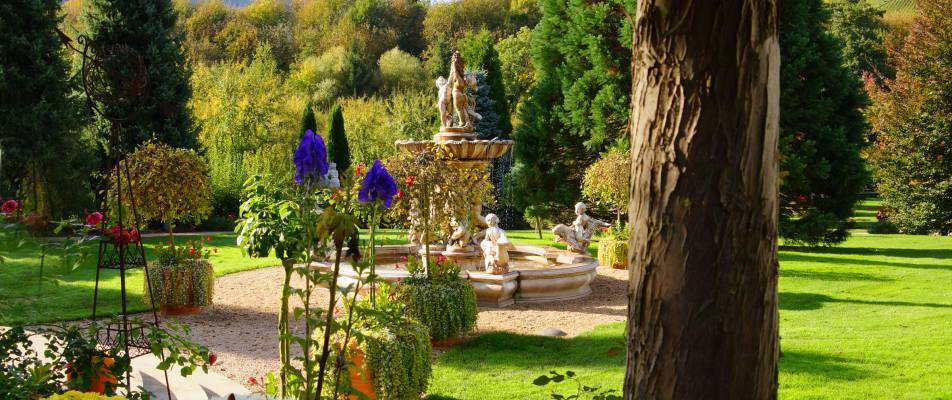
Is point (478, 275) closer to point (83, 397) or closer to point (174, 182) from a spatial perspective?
point (174, 182)

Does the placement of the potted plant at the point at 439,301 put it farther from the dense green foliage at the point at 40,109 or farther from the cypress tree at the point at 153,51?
the cypress tree at the point at 153,51

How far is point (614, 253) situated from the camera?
39.6 feet

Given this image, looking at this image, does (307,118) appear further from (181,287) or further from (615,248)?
(181,287)

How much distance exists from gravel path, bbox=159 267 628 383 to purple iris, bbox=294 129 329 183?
11.9 ft

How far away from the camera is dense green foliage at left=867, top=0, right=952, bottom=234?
16.3 m

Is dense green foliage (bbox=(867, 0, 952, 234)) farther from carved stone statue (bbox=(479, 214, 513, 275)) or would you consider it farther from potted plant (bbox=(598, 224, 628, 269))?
carved stone statue (bbox=(479, 214, 513, 275))

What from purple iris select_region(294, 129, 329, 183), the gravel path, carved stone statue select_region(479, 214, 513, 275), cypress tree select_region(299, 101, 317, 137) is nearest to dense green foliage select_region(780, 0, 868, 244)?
the gravel path

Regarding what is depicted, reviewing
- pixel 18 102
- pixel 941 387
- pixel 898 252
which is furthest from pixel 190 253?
pixel 898 252

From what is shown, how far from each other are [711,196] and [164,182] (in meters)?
8.26

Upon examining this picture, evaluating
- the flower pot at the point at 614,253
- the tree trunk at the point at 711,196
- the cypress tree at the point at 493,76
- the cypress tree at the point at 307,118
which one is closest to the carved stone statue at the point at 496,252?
the flower pot at the point at 614,253

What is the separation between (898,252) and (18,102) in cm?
1672

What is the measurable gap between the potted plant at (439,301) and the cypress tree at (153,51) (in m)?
11.3

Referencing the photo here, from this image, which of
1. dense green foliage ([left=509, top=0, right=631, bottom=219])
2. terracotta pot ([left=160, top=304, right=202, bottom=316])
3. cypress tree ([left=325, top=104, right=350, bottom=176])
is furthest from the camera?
cypress tree ([left=325, top=104, right=350, bottom=176])

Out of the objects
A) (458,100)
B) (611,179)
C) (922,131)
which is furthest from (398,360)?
(922,131)
